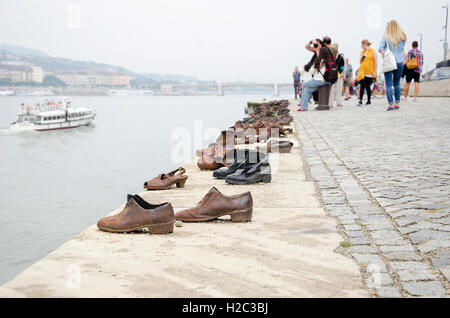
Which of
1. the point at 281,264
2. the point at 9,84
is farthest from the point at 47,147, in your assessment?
the point at 9,84

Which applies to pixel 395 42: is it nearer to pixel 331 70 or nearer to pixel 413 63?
pixel 331 70

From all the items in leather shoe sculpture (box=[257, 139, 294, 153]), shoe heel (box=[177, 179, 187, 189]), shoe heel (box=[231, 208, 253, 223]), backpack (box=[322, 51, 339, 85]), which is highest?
backpack (box=[322, 51, 339, 85])

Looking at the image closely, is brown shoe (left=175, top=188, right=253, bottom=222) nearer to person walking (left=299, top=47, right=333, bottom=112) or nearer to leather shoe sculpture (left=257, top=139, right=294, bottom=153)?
leather shoe sculpture (left=257, top=139, right=294, bottom=153)

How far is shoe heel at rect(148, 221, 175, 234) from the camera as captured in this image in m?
3.85

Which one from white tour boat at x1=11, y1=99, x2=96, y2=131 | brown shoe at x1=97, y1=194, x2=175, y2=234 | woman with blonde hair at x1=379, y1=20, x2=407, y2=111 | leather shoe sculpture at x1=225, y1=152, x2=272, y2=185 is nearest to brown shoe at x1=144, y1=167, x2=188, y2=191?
leather shoe sculpture at x1=225, y1=152, x2=272, y2=185

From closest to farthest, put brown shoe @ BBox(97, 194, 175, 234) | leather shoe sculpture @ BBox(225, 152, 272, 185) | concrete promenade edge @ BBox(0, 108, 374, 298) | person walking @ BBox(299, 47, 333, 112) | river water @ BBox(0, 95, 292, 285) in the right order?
concrete promenade edge @ BBox(0, 108, 374, 298) < brown shoe @ BBox(97, 194, 175, 234) < leather shoe sculpture @ BBox(225, 152, 272, 185) < river water @ BBox(0, 95, 292, 285) < person walking @ BBox(299, 47, 333, 112)

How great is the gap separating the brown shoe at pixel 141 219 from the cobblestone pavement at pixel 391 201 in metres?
1.21

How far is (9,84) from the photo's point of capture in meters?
155

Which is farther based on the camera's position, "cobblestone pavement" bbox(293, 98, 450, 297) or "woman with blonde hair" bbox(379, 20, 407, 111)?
"woman with blonde hair" bbox(379, 20, 407, 111)

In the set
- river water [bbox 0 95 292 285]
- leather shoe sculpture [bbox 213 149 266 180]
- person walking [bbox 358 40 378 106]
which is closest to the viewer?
leather shoe sculpture [bbox 213 149 266 180]

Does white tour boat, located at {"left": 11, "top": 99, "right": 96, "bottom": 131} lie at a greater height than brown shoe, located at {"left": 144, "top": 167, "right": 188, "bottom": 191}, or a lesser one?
lesser

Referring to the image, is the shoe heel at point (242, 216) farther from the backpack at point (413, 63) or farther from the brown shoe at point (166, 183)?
the backpack at point (413, 63)

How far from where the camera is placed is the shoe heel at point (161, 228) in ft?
12.6
